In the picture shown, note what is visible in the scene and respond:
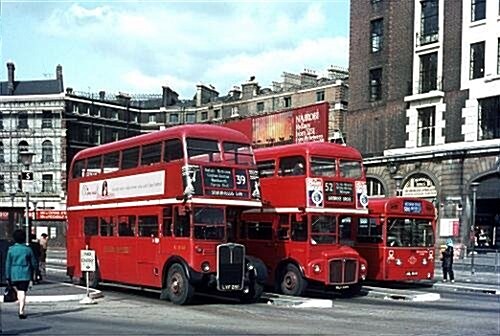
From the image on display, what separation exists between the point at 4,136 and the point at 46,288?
65.7 metres

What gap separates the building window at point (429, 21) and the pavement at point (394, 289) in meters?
16.3

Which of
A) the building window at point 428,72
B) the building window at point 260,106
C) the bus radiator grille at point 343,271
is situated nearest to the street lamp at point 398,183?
the building window at point 428,72

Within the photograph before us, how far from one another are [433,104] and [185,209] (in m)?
30.0

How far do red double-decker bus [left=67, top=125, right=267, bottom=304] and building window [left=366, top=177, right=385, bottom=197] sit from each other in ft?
93.0

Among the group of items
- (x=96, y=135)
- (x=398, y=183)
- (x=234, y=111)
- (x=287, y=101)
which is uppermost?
(x=287, y=101)

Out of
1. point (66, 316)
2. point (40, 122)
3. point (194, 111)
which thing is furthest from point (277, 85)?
point (66, 316)

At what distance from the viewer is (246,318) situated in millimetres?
16891

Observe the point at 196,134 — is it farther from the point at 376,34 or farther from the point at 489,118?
the point at 376,34

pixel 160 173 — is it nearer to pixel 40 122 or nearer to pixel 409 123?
pixel 409 123

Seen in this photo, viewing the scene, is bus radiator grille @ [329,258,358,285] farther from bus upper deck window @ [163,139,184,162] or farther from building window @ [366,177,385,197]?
building window @ [366,177,385,197]

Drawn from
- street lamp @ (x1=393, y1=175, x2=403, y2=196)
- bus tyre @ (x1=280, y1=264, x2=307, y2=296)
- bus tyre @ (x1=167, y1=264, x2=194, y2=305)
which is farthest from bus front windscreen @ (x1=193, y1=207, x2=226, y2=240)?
street lamp @ (x1=393, y1=175, x2=403, y2=196)

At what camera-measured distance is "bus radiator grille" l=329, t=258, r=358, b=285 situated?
21.9m

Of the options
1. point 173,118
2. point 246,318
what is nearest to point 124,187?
point 246,318

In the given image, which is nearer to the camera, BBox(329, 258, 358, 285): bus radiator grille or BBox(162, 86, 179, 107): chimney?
BBox(329, 258, 358, 285): bus radiator grille
